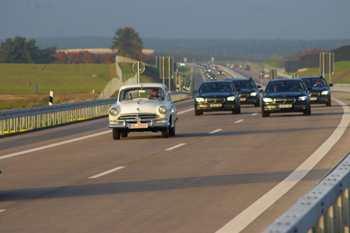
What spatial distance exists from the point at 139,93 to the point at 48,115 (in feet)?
26.1

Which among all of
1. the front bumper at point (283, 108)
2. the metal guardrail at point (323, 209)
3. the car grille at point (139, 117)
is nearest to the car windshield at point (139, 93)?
the car grille at point (139, 117)

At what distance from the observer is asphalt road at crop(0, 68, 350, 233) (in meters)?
7.76

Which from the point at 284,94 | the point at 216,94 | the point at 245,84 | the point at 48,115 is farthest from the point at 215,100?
the point at 245,84

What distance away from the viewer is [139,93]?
796 inches

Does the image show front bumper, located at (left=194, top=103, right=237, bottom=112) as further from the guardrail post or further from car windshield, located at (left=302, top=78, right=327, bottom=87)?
the guardrail post

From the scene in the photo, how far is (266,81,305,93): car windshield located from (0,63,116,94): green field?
65.6 metres

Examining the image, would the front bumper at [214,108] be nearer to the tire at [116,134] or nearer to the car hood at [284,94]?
the car hood at [284,94]

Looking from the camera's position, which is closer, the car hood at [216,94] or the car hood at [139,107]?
the car hood at [139,107]

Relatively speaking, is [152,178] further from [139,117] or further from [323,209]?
[139,117]

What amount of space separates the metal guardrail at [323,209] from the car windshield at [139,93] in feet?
45.6

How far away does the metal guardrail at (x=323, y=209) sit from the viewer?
394 centimetres

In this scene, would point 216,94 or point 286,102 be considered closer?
point 286,102

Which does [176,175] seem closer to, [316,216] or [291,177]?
[291,177]

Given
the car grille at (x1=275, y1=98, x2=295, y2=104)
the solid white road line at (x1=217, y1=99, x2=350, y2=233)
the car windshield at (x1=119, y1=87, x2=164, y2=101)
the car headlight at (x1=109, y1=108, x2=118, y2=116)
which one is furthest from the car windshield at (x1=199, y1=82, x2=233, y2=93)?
the solid white road line at (x1=217, y1=99, x2=350, y2=233)
